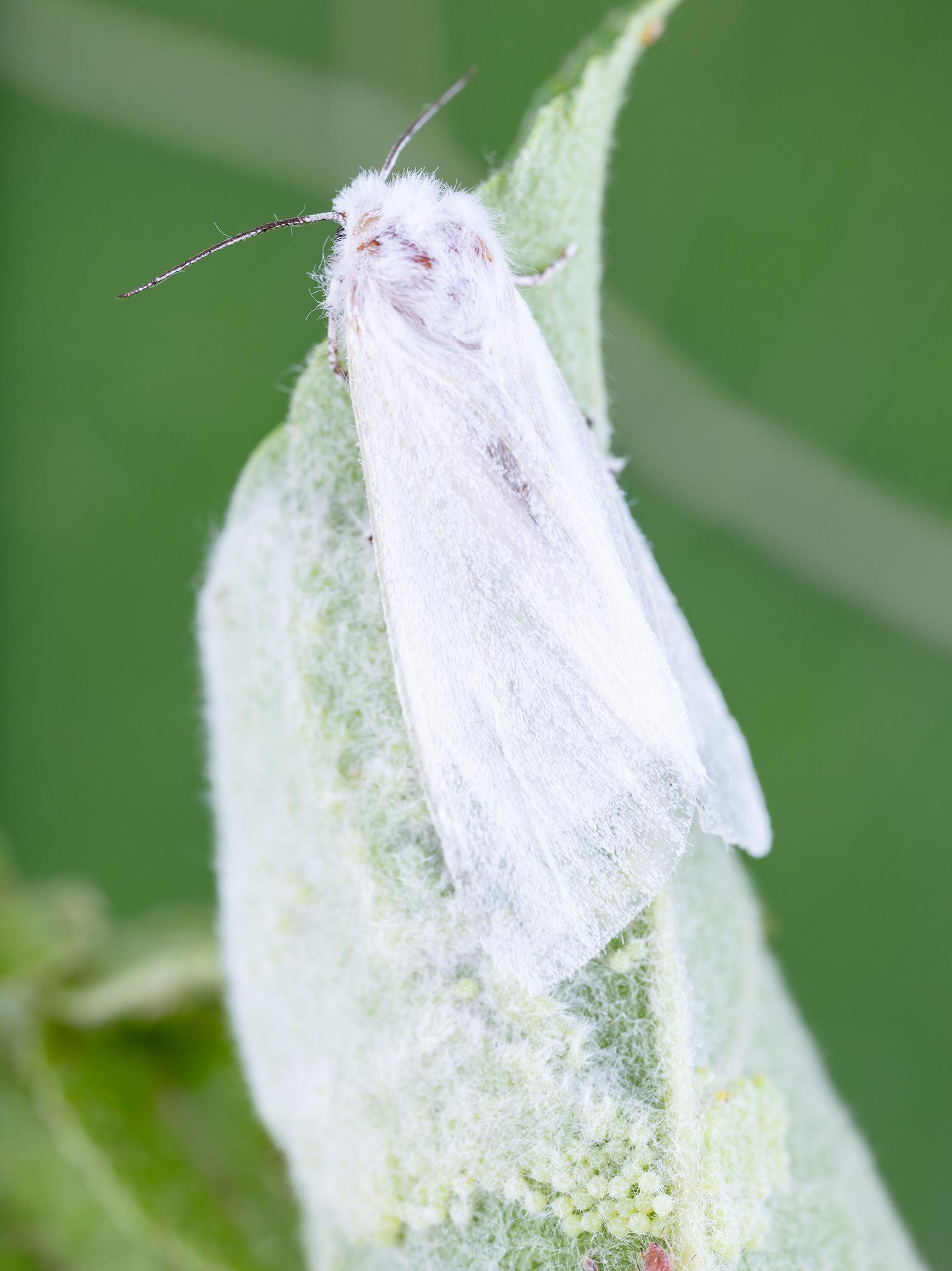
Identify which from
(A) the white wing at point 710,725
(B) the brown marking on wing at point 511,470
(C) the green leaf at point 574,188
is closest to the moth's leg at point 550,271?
(C) the green leaf at point 574,188

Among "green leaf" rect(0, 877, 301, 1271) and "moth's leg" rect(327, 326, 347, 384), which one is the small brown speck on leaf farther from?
"moth's leg" rect(327, 326, 347, 384)

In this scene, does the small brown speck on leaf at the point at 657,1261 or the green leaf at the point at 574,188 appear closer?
the small brown speck on leaf at the point at 657,1261

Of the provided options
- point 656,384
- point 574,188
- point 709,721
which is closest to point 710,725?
point 709,721

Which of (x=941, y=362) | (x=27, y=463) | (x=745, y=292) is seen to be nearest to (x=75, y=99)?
(x=27, y=463)

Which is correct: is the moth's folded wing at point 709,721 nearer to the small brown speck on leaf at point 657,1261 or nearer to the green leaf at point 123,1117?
the small brown speck on leaf at point 657,1261

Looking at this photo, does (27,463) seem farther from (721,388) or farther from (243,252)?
(721,388)

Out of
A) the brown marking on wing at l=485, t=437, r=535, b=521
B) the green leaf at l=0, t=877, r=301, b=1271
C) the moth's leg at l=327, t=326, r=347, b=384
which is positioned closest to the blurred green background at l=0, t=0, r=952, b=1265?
the green leaf at l=0, t=877, r=301, b=1271
